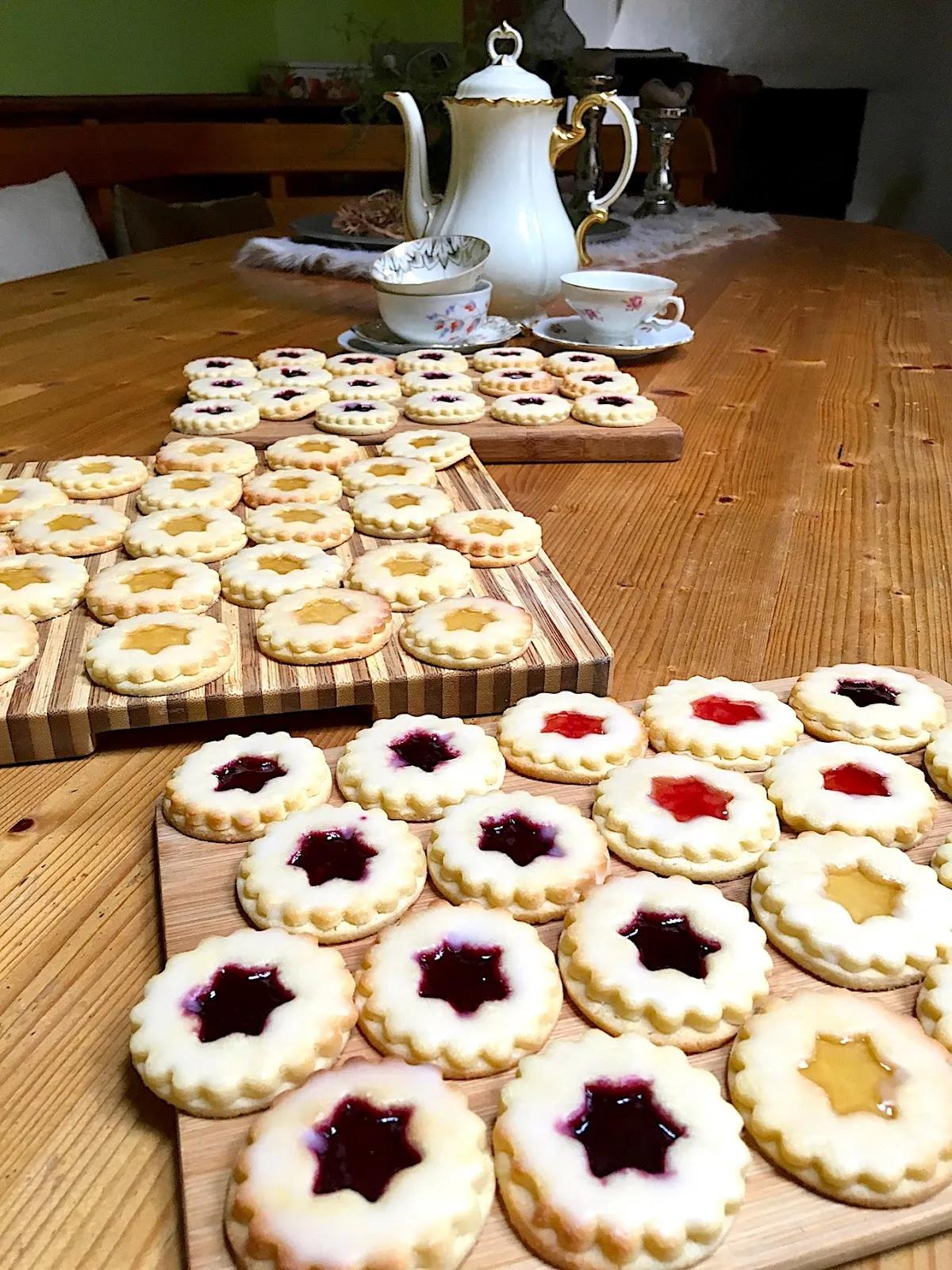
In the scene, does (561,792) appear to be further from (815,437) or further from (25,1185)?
(815,437)

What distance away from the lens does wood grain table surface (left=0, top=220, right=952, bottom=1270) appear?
471mm

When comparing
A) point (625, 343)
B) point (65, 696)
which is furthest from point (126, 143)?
point (65, 696)

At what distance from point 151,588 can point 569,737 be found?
404 mm

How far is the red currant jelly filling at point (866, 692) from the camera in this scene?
759 millimetres

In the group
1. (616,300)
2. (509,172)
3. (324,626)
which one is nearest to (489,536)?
(324,626)

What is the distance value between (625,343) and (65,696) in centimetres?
116

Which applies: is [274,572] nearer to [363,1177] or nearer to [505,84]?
[363,1177]

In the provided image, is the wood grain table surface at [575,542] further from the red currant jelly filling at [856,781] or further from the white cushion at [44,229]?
the white cushion at [44,229]

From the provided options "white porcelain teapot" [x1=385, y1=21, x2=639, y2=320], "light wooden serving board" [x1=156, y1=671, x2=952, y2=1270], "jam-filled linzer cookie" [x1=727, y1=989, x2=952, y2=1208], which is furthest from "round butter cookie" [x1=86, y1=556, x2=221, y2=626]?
"white porcelain teapot" [x1=385, y1=21, x2=639, y2=320]

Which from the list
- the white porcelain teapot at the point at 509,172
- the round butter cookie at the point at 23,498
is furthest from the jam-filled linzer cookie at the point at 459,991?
the white porcelain teapot at the point at 509,172

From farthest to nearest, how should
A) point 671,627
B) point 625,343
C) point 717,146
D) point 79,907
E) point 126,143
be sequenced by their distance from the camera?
point 717,146 → point 126,143 → point 625,343 → point 671,627 → point 79,907

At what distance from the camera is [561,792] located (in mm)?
679

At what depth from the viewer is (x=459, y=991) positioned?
521 mm

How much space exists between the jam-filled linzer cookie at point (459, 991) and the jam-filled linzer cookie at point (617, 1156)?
0.02m
